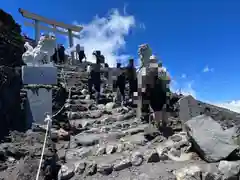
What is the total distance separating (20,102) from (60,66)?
50.2ft

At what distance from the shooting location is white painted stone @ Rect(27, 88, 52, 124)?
1073cm

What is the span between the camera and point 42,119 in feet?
35.3

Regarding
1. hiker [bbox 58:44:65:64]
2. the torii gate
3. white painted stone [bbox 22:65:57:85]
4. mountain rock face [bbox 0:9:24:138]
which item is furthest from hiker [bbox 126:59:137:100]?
the torii gate

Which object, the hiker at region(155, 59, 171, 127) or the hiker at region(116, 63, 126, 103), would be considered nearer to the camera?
the hiker at region(155, 59, 171, 127)

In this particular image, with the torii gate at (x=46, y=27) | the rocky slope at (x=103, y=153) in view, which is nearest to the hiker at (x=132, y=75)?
the rocky slope at (x=103, y=153)

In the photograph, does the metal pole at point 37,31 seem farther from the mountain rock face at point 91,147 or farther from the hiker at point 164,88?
the hiker at point 164,88

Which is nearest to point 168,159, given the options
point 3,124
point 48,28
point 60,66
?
point 3,124

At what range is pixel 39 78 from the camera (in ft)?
36.8

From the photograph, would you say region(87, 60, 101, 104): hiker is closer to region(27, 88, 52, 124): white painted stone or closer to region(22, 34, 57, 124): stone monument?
region(22, 34, 57, 124): stone monument

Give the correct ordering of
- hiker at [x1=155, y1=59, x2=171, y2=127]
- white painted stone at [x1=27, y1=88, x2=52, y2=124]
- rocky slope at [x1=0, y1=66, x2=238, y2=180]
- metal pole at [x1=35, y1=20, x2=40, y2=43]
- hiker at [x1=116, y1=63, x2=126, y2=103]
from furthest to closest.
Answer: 1. metal pole at [x1=35, y1=20, x2=40, y2=43]
2. hiker at [x1=116, y1=63, x2=126, y2=103]
3. white painted stone at [x1=27, y1=88, x2=52, y2=124]
4. hiker at [x1=155, y1=59, x2=171, y2=127]
5. rocky slope at [x1=0, y1=66, x2=238, y2=180]

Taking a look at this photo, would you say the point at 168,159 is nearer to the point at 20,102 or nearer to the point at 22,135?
the point at 22,135

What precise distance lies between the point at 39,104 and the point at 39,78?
98 centimetres

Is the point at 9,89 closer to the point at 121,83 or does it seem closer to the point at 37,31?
the point at 121,83

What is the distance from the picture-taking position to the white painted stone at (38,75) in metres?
11.1
